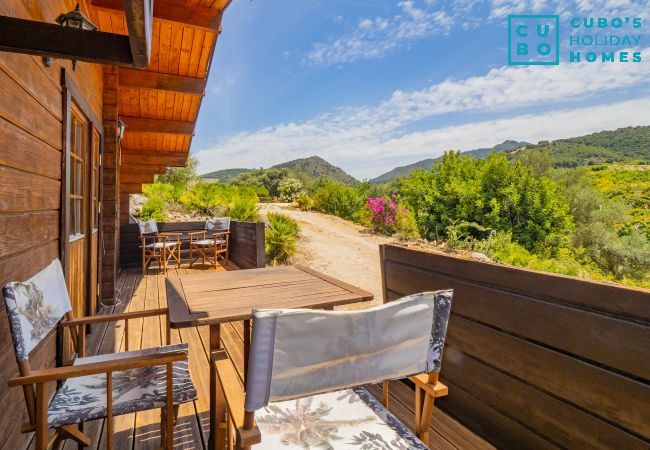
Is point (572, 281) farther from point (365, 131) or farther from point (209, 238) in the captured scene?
point (365, 131)

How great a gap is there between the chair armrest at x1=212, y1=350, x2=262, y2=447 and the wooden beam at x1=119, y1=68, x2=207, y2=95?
3118 millimetres

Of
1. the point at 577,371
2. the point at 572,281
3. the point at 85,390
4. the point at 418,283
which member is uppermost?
the point at 572,281

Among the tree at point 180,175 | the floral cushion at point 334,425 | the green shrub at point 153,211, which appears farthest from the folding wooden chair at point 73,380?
the tree at point 180,175

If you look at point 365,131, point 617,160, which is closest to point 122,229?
point 365,131

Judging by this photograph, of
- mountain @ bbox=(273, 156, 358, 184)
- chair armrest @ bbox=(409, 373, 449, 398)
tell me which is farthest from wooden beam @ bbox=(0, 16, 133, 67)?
mountain @ bbox=(273, 156, 358, 184)

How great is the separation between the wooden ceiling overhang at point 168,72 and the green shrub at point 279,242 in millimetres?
2533

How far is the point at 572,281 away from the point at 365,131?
29.9m

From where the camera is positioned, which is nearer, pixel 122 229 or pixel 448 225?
pixel 122 229

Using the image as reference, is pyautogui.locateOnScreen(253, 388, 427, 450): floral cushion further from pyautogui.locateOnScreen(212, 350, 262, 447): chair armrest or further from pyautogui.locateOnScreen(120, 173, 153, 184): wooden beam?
pyautogui.locateOnScreen(120, 173, 153, 184): wooden beam

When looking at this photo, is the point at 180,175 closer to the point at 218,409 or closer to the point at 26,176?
the point at 26,176

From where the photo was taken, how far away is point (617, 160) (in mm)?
37156

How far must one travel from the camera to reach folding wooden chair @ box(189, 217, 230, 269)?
21.9ft

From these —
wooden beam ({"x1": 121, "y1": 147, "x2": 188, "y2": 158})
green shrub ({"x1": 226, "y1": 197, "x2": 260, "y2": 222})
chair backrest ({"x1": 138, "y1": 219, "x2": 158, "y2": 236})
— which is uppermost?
wooden beam ({"x1": 121, "y1": 147, "x2": 188, "y2": 158})

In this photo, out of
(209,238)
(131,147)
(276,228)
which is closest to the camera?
(131,147)
